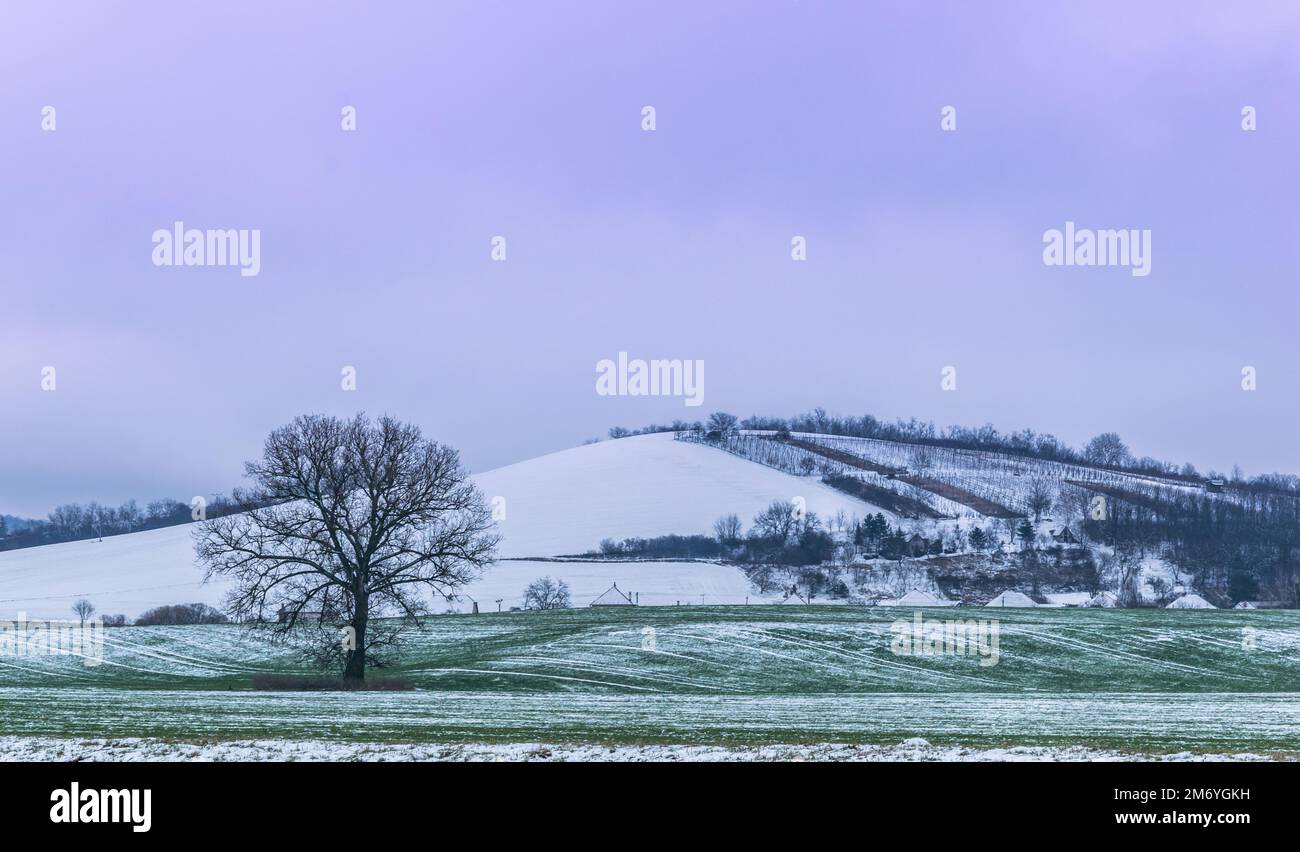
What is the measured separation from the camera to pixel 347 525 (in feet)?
182

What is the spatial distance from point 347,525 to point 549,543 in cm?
10906

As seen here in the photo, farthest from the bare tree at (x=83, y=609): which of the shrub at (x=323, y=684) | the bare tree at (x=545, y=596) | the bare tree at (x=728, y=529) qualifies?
the shrub at (x=323, y=684)

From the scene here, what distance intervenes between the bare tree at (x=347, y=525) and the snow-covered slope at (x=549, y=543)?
76.8 metres

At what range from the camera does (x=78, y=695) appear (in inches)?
1732

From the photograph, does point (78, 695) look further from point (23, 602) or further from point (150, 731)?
point (23, 602)

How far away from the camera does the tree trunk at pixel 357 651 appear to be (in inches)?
2126

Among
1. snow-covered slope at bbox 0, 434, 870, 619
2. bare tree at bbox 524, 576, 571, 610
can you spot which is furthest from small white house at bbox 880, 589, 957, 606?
bare tree at bbox 524, 576, 571, 610

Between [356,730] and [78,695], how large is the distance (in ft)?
66.7


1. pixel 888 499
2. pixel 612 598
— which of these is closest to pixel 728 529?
pixel 888 499

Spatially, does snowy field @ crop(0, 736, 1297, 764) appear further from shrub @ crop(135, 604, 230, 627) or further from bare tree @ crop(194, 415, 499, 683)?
shrub @ crop(135, 604, 230, 627)

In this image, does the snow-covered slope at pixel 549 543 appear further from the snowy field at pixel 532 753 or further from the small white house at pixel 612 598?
the snowy field at pixel 532 753

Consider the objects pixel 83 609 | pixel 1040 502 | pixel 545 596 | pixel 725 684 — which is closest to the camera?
pixel 725 684

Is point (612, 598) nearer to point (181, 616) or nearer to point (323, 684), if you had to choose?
point (181, 616)
